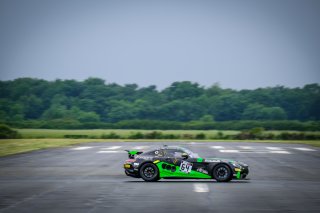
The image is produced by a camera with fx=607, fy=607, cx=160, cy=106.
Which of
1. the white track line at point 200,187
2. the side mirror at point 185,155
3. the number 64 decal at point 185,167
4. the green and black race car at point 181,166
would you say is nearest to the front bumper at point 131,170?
the green and black race car at point 181,166

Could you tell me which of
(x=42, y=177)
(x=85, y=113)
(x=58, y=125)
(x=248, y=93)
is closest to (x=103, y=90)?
(x=85, y=113)

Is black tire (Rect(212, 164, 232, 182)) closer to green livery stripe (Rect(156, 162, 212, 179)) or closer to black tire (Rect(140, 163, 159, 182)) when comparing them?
green livery stripe (Rect(156, 162, 212, 179))

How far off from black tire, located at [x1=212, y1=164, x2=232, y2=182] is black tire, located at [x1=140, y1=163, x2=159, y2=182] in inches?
86.1

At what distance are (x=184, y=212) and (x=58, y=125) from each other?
4371 inches

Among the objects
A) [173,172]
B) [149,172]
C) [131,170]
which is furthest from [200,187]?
[131,170]

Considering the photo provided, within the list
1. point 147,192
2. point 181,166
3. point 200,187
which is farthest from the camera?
point 181,166

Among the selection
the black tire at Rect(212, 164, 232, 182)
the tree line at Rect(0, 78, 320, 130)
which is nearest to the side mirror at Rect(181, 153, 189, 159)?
the black tire at Rect(212, 164, 232, 182)

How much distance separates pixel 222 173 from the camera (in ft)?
73.2

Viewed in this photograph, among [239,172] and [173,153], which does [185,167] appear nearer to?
[173,153]

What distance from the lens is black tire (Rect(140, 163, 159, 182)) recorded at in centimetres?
2253

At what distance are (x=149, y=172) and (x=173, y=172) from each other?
38.7 inches

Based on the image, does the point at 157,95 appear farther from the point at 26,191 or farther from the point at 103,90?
the point at 26,191

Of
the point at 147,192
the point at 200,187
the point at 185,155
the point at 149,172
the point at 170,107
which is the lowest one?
the point at 147,192

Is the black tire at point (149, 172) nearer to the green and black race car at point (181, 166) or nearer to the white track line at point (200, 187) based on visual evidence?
the green and black race car at point (181, 166)
